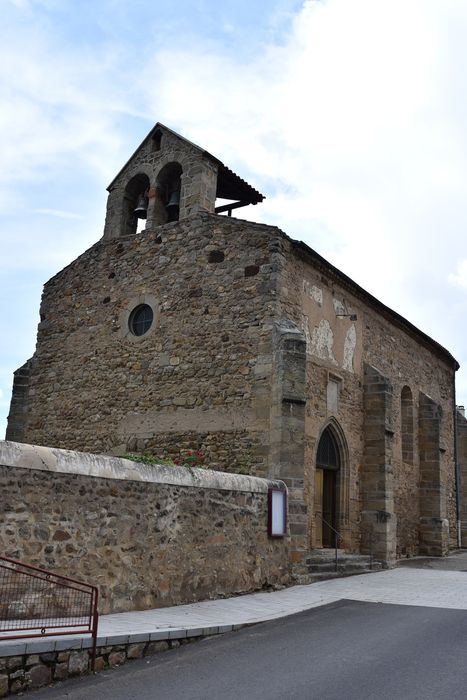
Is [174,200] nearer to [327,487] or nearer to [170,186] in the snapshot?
[170,186]

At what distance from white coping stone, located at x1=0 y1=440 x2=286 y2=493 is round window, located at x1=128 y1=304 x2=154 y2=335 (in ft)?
18.5

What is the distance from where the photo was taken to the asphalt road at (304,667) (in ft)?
17.7

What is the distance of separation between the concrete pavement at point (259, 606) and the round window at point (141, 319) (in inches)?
267

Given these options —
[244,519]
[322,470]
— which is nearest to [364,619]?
[244,519]

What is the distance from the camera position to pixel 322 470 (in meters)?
15.1

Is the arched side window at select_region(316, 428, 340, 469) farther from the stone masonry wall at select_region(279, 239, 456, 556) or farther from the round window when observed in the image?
the round window

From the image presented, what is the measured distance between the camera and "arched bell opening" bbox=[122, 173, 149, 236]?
54.1ft

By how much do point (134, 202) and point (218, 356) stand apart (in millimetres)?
5583

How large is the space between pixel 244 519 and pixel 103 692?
4.91m

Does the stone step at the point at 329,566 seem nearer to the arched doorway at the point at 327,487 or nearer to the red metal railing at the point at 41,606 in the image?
the arched doorway at the point at 327,487

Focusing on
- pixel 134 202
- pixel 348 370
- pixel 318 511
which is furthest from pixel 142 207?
pixel 318 511

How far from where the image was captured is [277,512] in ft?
36.2

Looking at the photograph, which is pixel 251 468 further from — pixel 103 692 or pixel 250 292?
pixel 103 692

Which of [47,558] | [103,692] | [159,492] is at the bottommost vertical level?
[103,692]
